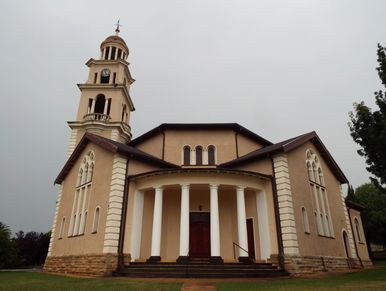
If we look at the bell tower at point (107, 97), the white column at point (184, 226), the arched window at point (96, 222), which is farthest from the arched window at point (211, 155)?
the bell tower at point (107, 97)

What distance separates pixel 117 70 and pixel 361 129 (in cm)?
2695

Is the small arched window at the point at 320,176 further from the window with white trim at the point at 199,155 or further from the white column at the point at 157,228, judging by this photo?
the white column at the point at 157,228

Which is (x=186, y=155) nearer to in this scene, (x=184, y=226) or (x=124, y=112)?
(x=184, y=226)

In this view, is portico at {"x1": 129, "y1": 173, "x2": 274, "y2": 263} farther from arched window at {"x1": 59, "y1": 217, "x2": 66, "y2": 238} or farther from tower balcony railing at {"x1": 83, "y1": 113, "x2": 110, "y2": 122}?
tower balcony railing at {"x1": 83, "y1": 113, "x2": 110, "y2": 122}

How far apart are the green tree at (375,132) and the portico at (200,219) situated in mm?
5749

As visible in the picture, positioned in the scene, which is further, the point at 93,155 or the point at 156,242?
the point at 93,155

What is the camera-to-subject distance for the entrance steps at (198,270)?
Answer: 13711 millimetres

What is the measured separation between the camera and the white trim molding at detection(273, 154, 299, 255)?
15.8m

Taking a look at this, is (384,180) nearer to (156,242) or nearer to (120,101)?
(156,242)

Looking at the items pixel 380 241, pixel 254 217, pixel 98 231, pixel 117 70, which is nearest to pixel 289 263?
pixel 254 217

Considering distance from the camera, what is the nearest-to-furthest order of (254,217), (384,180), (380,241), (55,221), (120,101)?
(384,180) → (254,217) → (55,221) → (120,101) → (380,241)

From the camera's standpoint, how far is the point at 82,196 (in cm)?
1977

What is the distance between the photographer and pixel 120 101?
105ft

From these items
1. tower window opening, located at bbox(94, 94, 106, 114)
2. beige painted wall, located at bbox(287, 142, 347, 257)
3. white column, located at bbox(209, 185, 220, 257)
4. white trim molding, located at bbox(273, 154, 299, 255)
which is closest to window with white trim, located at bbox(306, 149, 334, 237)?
beige painted wall, located at bbox(287, 142, 347, 257)
